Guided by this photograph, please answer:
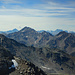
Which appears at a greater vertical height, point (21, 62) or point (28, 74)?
point (21, 62)

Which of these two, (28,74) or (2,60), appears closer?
(28,74)

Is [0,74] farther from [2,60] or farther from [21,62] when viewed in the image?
[21,62]

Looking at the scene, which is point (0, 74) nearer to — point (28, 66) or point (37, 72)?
point (28, 66)

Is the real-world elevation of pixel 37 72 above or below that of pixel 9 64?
below

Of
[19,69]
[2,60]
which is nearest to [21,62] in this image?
[19,69]

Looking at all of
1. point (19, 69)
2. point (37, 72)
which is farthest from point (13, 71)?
point (37, 72)

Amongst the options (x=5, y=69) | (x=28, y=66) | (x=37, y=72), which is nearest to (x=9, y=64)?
(x=5, y=69)

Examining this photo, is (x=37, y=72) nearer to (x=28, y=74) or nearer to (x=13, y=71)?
(x=28, y=74)

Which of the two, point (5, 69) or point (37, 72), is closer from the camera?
point (5, 69)
